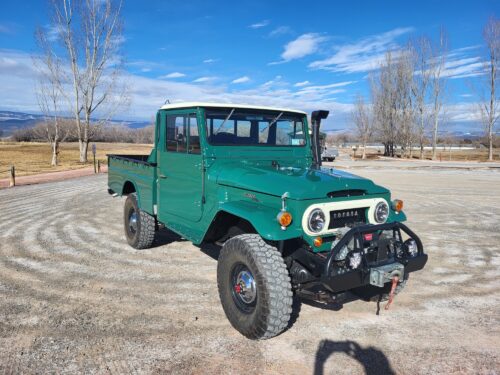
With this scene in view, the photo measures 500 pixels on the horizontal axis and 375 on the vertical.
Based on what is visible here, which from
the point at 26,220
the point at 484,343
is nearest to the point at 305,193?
the point at 484,343

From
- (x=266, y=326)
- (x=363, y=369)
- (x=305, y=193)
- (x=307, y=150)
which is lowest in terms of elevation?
(x=363, y=369)

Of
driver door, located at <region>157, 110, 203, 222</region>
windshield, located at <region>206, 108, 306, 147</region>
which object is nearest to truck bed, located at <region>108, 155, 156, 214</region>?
driver door, located at <region>157, 110, 203, 222</region>

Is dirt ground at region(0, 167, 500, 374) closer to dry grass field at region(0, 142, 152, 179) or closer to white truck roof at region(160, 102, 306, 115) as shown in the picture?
white truck roof at region(160, 102, 306, 115)

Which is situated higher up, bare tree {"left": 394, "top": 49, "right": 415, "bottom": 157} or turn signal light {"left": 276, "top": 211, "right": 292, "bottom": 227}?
bare tree {"left": 394, "top": 49, "right": 415, "bottom": 157}

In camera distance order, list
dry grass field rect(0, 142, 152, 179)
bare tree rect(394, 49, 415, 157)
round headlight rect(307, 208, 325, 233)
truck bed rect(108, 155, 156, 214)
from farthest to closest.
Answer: bare tree rect(394, 49, 415, 157) → dry grass field rect(0, 142, 152, 179) → truck bed rect(108, 155, 156, 214) → round headlight rect(307, 208, 325, 233)

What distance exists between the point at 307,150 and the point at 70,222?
5844mm

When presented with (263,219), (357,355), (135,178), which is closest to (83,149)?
(135,178)

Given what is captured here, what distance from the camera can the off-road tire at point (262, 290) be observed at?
3365 millimetres

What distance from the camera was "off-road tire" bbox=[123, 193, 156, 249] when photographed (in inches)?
237

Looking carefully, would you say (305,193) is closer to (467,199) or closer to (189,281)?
(189,281)

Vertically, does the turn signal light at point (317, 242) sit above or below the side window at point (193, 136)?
below

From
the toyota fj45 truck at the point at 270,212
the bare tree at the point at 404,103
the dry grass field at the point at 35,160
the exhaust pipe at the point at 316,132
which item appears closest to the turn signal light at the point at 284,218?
the toyota fj45 truck at the point at 270,212

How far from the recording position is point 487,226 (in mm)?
8633

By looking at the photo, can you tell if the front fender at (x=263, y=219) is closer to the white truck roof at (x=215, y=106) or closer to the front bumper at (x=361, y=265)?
the front bumper at (x=361, y=265)
